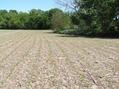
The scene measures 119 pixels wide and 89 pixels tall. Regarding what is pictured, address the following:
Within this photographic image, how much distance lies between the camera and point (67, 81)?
10047mm

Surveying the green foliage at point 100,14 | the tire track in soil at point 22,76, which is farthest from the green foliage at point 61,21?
the tire track in soil at point 22,76

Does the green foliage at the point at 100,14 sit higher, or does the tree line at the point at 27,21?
the green foliage at the point at 100,14

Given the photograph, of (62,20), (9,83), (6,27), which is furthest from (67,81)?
(6,27)

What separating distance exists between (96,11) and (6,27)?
91162 mm

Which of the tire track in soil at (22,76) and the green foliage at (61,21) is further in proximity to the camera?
the green foliage at (61,21)

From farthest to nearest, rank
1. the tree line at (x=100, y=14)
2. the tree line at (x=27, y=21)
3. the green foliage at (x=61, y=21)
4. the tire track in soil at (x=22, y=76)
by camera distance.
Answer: the tree line at (x=27, y=21)
the green foliage at (x=61, y=21)
the tree line at (x=100, y=14)
the tire track in soil at (x=22, y=76)

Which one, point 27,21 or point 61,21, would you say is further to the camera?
point 27,21

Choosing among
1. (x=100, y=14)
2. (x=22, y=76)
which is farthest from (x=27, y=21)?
(x=22, y=76)

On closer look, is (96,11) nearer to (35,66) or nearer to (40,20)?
(35,66)

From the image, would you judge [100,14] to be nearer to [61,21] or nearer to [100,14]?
[100,14]

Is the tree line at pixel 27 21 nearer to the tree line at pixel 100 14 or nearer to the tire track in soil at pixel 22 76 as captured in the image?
the tree line at pixel 100 14

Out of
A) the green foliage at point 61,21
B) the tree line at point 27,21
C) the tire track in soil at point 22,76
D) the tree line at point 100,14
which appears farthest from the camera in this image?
the tree line at point 27,21

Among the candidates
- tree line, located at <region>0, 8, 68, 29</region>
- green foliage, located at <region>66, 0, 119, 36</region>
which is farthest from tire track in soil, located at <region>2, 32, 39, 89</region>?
tree line, located at <region>0, 8, 68, 29</region>

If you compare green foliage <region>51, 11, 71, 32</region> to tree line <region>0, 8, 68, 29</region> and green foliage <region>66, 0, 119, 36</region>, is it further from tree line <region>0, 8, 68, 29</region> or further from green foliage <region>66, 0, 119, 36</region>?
green foliage <region>66, 0, 119, 36</region>
